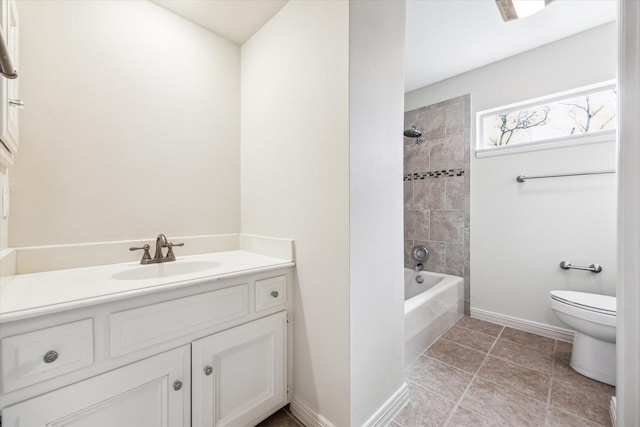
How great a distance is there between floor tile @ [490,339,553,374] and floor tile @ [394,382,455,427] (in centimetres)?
76

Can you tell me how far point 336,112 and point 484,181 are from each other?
6.66 ft

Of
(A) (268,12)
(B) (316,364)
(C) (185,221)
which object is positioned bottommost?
(B) (316,364)

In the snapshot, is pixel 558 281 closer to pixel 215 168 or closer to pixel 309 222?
pixel 309 222

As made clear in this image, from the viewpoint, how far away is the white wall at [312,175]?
3.79ft

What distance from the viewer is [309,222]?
4.29ft

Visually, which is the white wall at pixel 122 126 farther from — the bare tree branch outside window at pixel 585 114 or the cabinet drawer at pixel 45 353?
the bare tree branch outside window at pixel 585 114

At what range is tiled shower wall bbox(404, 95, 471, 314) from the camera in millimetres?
2623

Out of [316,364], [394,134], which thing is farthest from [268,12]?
[316,364]

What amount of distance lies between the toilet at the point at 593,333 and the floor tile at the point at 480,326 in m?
0.58

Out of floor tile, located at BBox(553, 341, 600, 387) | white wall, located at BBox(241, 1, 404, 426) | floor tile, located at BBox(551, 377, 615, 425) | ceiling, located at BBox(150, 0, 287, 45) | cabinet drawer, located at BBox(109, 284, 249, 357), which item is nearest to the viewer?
cabinet drawer, located at BBox(109, 284, 249, 357)

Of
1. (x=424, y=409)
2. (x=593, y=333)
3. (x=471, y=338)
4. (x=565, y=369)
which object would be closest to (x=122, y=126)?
(x=424, y=409)

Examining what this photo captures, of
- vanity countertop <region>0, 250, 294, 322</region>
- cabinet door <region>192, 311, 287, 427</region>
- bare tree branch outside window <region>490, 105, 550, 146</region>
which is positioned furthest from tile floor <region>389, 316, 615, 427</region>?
bare tree branch outside window <region>490, 105, 550, 146</region>

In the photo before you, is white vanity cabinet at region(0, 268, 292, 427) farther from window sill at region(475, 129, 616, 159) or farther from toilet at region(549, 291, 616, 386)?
window sill at region(475, 129, 616, 159)

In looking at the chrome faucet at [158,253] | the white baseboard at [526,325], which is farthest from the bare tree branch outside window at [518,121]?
the chrome faucet at [158,253]
